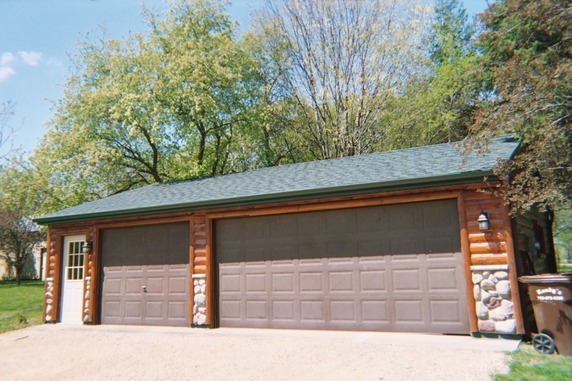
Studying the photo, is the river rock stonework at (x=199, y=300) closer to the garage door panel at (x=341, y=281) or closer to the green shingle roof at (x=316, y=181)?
the green shingle roof at (x=316, y=181)

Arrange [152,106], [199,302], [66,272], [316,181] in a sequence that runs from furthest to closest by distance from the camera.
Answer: [152,106] → [66,272] → [199,302] → [316,181]

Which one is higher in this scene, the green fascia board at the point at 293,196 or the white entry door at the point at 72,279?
the green fascia board at the point at 293,196

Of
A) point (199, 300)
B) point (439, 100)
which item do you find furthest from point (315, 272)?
point (439, 100)

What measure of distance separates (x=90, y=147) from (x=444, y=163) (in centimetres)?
1411

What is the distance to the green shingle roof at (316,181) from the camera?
775 centimetres

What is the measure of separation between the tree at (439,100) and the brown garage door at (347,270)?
37.4ft

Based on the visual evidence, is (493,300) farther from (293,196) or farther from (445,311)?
(293,196)

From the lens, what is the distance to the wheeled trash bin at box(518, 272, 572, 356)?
5.86 metres

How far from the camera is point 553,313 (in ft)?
19.7

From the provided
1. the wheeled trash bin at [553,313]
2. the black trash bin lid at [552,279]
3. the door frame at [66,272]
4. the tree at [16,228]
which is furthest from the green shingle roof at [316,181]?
the tree at [16,228]

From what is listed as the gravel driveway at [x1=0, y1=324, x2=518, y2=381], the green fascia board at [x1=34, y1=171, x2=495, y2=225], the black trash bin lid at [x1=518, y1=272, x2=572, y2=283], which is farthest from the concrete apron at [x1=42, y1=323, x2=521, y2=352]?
the green fascia board at [x1=34, y1=171, x2=495, y2=225]

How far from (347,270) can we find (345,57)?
46.9 feet

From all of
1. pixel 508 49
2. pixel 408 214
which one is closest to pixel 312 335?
pixel 408 214

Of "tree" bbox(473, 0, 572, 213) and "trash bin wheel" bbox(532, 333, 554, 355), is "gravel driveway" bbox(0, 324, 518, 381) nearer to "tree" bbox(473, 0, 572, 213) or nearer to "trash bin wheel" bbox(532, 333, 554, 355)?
"trash bin wheel" bbox(532, 333, 554, 355)
